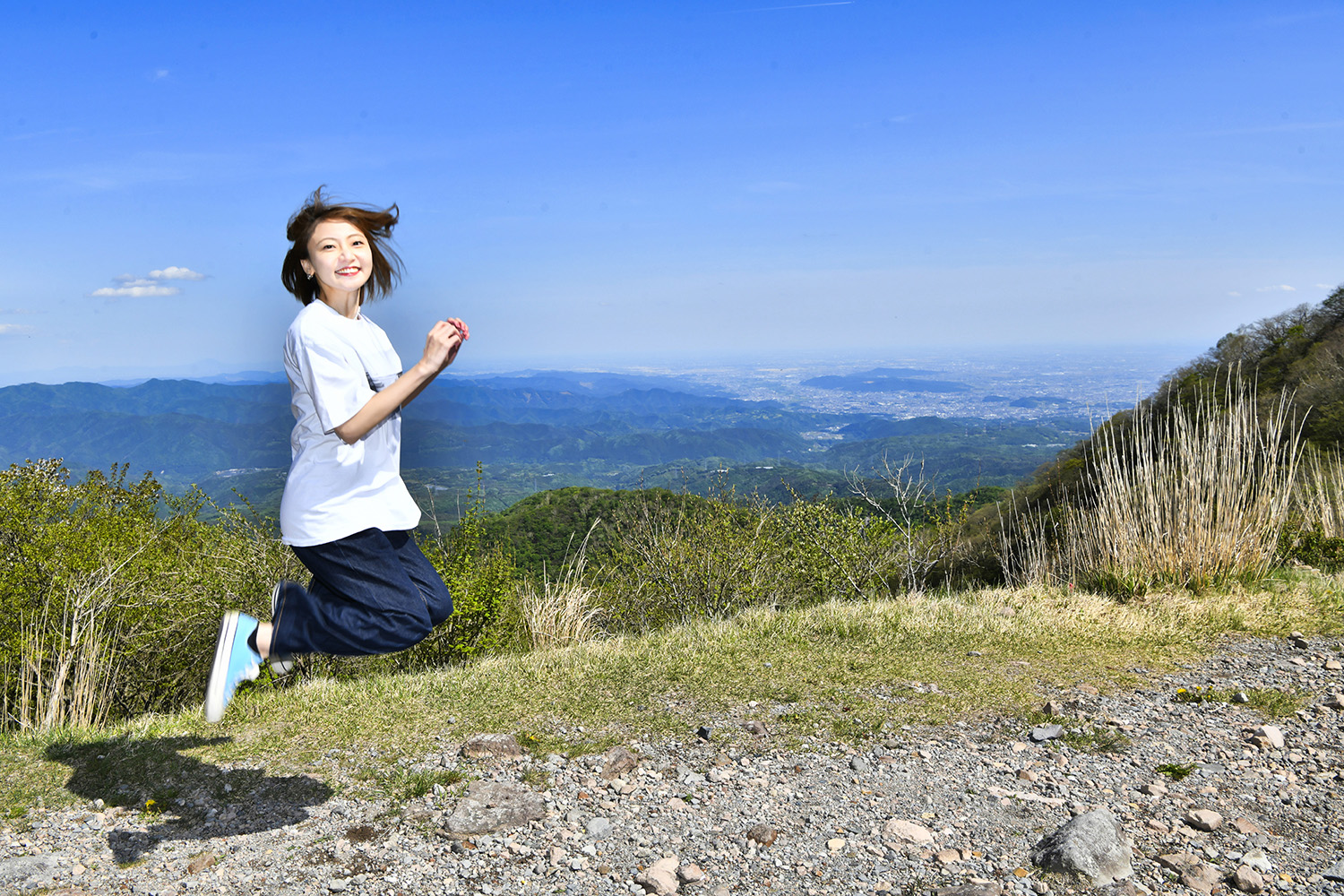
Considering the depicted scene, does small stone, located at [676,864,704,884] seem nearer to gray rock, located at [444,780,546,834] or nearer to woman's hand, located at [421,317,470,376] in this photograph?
gray rock, located at [444,780,546,834]

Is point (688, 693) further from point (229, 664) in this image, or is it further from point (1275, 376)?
point (1275, 376)

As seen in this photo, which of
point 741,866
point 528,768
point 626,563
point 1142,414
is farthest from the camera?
point 626,563

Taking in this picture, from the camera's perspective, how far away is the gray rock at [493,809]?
2.74 metres

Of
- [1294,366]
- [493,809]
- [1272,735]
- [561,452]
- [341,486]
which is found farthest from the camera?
[561,452]

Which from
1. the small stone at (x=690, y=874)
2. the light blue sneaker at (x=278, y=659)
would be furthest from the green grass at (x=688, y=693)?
the small stone at (x=690, y=874)

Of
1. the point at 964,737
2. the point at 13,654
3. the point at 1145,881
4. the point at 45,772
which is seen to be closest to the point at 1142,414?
the point at 964,737

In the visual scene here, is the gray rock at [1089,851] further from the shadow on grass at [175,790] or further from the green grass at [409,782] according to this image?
the shadow on grass at [175,790]

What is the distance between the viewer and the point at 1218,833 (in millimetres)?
2553

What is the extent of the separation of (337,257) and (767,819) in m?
2.38

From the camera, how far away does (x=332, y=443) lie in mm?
2598

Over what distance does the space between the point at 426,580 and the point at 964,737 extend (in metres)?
2.27

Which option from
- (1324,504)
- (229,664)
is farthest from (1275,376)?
(229,664)

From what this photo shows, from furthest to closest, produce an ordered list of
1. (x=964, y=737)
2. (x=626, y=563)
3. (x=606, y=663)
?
1. (x=626, y=563)
2. (x=606, y=663)
3. (x=964, y=737)

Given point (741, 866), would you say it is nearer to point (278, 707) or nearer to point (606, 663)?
point (606, 663)
